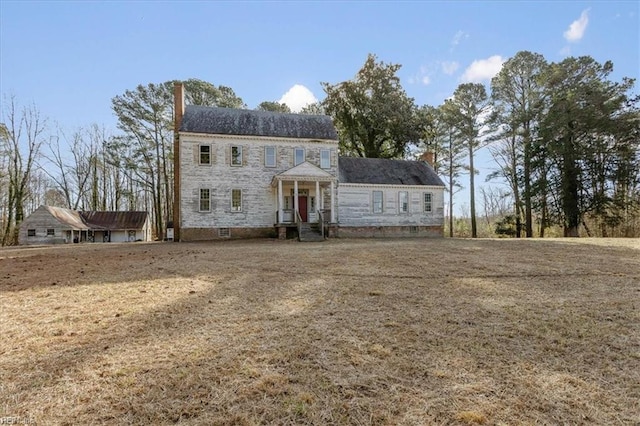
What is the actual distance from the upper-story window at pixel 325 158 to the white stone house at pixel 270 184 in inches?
2.6

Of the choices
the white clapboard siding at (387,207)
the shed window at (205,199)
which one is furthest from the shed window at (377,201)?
the shed window at (205,199)

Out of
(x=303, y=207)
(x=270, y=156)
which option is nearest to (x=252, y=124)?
(x=270, y=156)

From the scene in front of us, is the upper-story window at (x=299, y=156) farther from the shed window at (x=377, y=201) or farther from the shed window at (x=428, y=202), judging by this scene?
the shed window at (x=428, y=202)

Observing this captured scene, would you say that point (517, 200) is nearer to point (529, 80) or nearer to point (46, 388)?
point (529, 80)

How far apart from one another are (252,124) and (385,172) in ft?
31.7

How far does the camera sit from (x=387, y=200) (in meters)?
23.5

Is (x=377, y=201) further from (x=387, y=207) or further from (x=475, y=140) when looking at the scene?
(x=475, y=140)

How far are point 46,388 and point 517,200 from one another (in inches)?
1191

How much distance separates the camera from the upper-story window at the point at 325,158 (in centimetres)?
2227

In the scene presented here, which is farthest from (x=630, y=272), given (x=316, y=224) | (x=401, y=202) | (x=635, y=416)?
(x=401, y=202)

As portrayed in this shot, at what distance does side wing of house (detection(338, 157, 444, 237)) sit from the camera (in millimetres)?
22730

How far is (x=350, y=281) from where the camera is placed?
268 inches

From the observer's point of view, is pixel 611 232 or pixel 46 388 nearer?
pixel 46 388

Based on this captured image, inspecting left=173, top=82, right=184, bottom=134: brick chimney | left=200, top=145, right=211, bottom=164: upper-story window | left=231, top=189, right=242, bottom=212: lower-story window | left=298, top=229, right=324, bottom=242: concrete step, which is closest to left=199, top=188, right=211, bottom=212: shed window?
left=231, top=189, right=242, bottom=212: lower-story window
